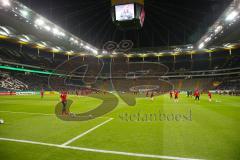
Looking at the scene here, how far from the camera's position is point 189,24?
48375 millimetres

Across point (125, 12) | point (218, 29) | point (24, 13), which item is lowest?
point (125, 12)

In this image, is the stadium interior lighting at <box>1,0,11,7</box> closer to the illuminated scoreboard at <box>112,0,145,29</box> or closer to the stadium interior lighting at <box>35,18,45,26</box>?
the stadium interior lighting at <box>35,18,45,26</box>

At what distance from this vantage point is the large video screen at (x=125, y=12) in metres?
23.7

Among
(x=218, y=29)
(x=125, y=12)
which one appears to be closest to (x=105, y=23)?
(x=125, y=12)

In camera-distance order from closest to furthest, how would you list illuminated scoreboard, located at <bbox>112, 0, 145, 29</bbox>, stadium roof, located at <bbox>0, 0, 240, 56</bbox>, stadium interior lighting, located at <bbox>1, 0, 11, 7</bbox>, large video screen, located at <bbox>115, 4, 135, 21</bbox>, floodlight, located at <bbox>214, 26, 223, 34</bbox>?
illuminated scoreboard, located at <bbox>112, 0, 145, 29</bbox> < large video screen, located at <bbox>115, 4, 135, 21</bbox> < stadium interior lighting, located at <bbox>1, 0, 11, 7</bbox> < stadium roof, located at <bbox>0, 0, 240, 56</bbox> < floodlight, located at <bbox>214, 26, 223, 34</bbox>

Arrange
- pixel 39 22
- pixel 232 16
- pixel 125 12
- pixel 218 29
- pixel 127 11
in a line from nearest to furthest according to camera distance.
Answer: pixel 127 11, pixel 125 12, pixel 232 16, pixel 39 22, pixel 218 29

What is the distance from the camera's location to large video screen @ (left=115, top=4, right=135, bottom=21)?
23719 millimetres

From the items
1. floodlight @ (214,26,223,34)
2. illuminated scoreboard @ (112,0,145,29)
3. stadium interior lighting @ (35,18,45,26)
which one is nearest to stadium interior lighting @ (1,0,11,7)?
stadium interior lighting @ (35,18,45,26)

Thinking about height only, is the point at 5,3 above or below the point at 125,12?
above

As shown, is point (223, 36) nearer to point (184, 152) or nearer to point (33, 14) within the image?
point (33, 14)

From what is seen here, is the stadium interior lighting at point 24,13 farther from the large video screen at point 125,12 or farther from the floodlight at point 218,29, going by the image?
the floodlight at point 218,29

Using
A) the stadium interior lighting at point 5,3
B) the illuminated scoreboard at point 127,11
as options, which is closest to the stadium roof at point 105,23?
the stadium interior lighting at point 5,3

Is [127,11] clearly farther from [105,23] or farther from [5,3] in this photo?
[5,3]

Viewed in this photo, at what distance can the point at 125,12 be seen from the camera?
80.0 feet
